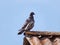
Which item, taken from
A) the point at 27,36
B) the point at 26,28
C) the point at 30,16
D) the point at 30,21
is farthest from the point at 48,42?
the point at 30,16

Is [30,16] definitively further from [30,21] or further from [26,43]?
[26,43]

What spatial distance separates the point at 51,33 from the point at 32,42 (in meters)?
0.57

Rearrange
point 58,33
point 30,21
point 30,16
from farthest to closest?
1. point 30,16
2. point 30,21
3. point 58,33

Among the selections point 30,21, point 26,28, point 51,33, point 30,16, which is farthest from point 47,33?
point 30,16

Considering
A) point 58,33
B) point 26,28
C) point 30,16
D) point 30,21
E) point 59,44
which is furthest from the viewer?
point 30,16

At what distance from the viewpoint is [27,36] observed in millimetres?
6551

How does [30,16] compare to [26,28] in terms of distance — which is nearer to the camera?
[26,28]

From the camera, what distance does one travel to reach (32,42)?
6.16 m

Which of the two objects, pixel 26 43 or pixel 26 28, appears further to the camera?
pixel 26 28

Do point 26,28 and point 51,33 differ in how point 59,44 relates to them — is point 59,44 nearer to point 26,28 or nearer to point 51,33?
point 51,33

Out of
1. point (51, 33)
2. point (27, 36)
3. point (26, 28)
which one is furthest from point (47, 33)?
point (26, 28)

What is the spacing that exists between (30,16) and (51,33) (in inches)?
199

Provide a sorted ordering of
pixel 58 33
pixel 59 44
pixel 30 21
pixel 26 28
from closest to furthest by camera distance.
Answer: pixel 59 44
pixel 58 33
pixel 26 28
pixel 30 21

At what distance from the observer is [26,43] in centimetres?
668
